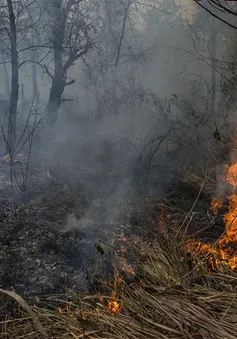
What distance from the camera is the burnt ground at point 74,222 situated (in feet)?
13.2

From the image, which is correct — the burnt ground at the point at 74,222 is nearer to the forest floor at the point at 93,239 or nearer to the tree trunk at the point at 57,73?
the forest floor at the point at 93,239

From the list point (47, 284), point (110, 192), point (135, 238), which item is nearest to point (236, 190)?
point (135, 238)

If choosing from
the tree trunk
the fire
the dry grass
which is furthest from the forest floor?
the tree trunk

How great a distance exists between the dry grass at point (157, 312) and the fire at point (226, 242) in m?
0.20

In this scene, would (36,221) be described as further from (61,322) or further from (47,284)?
(61,322)

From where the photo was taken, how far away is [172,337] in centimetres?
248

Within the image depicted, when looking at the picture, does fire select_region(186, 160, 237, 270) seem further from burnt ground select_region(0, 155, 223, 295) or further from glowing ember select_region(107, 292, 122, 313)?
glowing ember select_region(107, 292, 122, 313)

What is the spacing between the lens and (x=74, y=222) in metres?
5.53

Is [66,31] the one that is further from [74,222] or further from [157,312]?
[157,312]

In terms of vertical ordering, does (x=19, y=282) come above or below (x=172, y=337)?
below

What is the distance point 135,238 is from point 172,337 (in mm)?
2423

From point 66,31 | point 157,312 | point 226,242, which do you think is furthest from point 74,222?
point 66,31

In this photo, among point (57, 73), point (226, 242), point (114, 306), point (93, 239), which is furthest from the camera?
point (57, 73)

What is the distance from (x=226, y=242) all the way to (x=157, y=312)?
1.75 m
